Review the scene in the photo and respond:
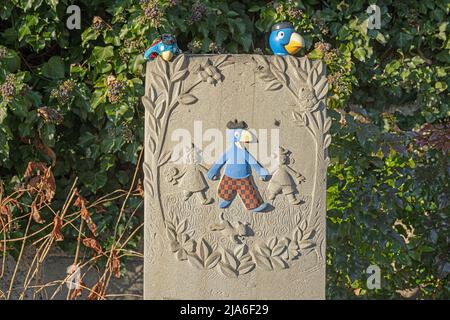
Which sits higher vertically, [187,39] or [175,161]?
[187,39]

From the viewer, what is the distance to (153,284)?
2.86 m

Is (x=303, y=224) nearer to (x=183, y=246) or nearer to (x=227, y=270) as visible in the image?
(x=227, y=270)

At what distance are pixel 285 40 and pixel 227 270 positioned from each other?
0.89 m

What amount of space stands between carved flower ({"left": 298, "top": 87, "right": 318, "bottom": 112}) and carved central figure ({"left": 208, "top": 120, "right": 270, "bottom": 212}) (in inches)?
8.7

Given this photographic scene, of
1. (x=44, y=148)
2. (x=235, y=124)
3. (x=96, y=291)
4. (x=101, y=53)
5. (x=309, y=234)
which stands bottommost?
(x=96, y=291)

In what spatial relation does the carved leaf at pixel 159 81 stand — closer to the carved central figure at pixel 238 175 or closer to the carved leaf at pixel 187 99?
the carved leaf at pixel 187 99

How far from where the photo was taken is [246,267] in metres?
2.88

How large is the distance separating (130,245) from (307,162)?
4.34 feet

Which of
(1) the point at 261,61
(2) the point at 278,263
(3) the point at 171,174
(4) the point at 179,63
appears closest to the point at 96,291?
(3) the point at 171,174

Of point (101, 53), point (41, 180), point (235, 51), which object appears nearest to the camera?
point (41, 180)

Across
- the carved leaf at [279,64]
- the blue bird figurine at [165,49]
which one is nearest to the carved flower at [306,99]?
the carved leaf at [279,64]

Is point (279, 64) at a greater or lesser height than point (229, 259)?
greater
